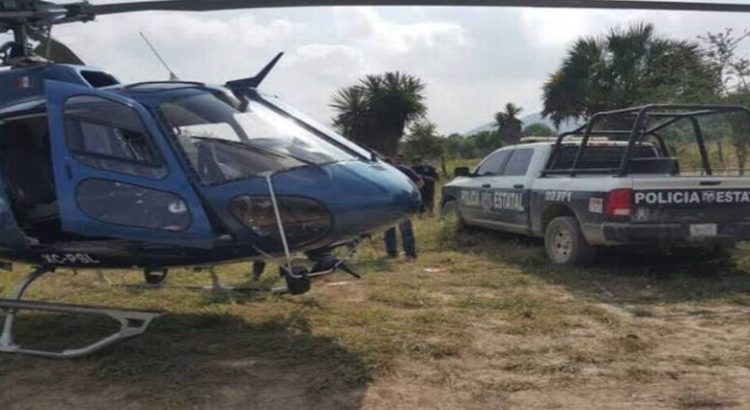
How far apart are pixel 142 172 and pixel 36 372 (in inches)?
61.9

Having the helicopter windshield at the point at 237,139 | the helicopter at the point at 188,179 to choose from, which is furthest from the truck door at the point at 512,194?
the helicopter windshield at the point at 237,139

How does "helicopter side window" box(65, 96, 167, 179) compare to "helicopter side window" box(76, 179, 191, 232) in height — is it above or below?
above

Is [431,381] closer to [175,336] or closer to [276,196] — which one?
[276,196]

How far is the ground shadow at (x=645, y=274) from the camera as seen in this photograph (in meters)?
8.05

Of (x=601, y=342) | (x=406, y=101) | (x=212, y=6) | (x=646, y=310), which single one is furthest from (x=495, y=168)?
(x=406, y=101)

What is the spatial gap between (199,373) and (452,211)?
27.8 feet

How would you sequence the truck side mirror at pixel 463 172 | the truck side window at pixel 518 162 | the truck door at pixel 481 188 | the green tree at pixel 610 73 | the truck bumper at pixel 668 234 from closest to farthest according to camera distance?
the truck bumper at pixel 668 234 < the truck side window at pixel 518 162 < the truck door at pixel 481 188 < the truck side mirror at pixel 463 172 < the green tree at pixel 610 73

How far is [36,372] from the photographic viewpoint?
5.64 m

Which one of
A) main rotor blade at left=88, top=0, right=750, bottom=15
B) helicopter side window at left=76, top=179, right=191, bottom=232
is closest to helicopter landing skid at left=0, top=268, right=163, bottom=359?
helicopter side window at left=76, top=179, right=191, bottom=232

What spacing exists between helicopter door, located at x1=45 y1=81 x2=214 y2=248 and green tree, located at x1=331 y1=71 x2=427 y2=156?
3034 cm

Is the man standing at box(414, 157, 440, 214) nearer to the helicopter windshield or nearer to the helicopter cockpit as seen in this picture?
the helicopter windshield

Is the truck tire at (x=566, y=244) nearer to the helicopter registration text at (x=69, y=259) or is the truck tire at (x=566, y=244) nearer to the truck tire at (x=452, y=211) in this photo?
the truck tire at (x=452, y=211)

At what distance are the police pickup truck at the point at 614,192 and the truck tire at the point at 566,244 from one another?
0.5 inches

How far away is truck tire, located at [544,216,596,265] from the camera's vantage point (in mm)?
9375
